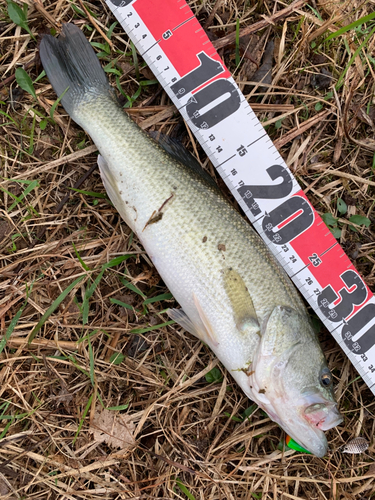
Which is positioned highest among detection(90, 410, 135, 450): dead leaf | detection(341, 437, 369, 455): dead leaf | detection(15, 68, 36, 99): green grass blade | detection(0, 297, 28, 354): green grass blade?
detection(15, 68, 36, 99): green grass blade

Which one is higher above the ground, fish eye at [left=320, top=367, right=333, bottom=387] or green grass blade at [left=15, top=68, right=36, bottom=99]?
green grass blade at [left=15, top=68, right=36, bottom=99]

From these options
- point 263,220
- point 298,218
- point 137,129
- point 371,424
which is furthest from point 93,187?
point 371,424

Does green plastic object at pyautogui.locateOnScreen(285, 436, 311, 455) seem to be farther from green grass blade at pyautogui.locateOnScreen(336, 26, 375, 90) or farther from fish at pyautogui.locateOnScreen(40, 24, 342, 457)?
green grass blade at pyautogui.locateOnScreen(336, 26, 375, 90)

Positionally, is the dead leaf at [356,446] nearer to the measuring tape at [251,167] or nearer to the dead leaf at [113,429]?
the measuring tape at [251,167]

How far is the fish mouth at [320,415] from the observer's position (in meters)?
2.54

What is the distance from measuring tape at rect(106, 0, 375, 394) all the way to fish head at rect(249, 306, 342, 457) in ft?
1.66

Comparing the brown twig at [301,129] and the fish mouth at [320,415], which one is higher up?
the brown twig at [301,129]

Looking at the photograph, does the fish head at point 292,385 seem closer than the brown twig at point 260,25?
Yes

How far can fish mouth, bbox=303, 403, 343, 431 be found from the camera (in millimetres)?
2541

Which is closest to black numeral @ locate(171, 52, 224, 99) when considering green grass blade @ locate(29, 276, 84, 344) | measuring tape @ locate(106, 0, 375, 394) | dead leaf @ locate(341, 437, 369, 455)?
measuring tape @ locate(106, 0, 375, 394)

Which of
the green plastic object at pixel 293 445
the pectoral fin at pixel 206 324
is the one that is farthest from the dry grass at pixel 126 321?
the pectoral fin at pixel 206 324

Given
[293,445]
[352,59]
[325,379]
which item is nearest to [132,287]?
[325,379]

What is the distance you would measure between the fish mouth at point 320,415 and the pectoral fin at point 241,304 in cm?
63

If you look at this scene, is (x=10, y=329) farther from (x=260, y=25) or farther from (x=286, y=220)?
(x=260, y=25)
